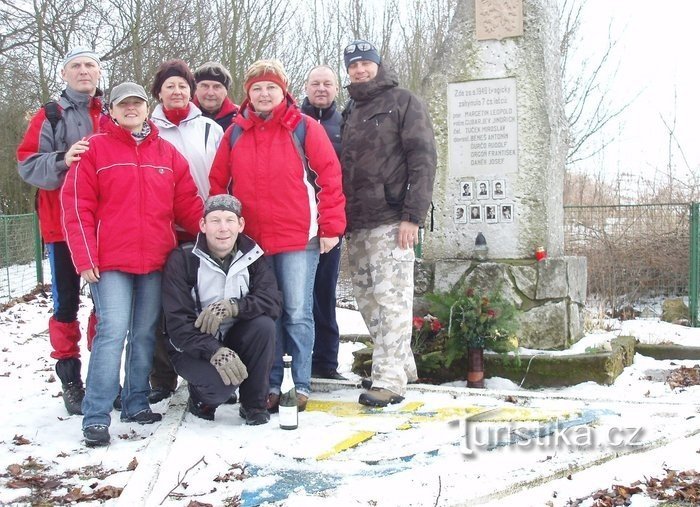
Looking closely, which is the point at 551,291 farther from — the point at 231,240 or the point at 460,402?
the point at 231,240

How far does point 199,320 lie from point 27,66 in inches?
429

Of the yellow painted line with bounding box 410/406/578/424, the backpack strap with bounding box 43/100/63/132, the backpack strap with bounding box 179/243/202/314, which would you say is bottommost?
the yellow painted line with bounding box 410/406/578/424

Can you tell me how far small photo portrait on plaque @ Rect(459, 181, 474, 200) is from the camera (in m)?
5.20

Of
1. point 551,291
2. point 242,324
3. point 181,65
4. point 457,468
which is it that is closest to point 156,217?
point 242,324

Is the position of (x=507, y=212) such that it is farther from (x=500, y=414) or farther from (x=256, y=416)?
(x=256, y=416)

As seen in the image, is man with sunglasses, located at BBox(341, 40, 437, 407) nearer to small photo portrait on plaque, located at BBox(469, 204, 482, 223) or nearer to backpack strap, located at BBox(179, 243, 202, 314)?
backpack strap, located at BBox(179, 243, 202, 314)

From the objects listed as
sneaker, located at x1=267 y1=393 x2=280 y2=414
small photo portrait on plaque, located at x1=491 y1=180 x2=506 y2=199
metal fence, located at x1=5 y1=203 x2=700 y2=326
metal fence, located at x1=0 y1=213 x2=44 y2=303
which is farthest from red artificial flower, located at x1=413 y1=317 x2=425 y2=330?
metal fence, located at x1=0 y1=213 x2=44 y2=303

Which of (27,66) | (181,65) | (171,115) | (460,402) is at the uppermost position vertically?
(27,66)

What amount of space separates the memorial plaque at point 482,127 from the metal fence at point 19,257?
6.82 meters

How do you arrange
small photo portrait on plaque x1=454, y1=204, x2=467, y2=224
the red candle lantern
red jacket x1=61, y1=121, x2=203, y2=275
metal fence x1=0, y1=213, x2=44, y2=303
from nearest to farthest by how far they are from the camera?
red jacket x1=61, y1=121, x2=203, y2=275
the red candle lantern
small photo portrait on plaque x1=454, y1=204, x2=467, y2=224
metal fence x1=0, y1=213, x2=44, y2=303

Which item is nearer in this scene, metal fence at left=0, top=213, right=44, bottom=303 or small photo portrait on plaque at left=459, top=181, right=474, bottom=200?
small photo portrait on plaque at left=459, top=181, right=474, bottom=200

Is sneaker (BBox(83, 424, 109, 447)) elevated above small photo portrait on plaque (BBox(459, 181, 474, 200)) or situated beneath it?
situated beneath

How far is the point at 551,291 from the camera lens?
498 cm

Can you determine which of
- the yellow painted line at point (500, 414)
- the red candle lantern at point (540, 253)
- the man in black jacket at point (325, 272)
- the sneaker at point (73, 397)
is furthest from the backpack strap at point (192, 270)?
the red candle lantern at point (540, 253)
